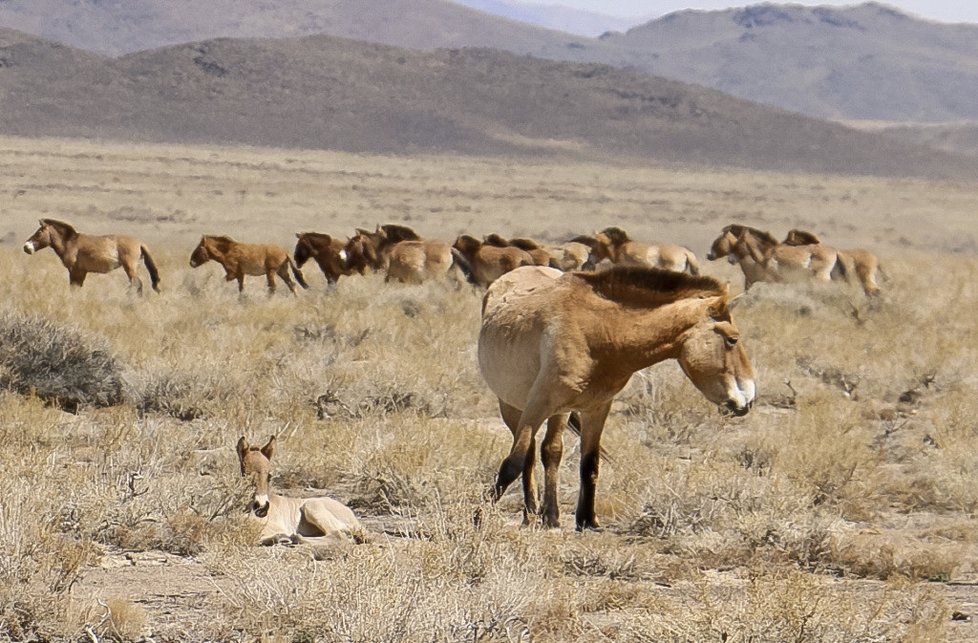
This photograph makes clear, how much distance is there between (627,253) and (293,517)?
14837 millimetres

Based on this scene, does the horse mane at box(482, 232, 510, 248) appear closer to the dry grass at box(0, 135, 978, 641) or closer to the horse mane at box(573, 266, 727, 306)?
the dry grass at box(0, 135, 978, 641)

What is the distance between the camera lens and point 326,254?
23.3 meters

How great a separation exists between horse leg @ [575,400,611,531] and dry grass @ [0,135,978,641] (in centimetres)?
21

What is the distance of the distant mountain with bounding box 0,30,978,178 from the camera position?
320ft

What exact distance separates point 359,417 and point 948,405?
529 centimetres

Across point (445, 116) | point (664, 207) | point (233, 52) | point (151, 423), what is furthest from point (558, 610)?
point (233, 52)

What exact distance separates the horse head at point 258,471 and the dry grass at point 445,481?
0.35 ft

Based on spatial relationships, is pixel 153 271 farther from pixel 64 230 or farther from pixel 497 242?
pixel 497 242

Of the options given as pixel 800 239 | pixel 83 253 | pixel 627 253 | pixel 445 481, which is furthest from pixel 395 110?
pixel 445 481

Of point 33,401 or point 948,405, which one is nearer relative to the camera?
point 33,401

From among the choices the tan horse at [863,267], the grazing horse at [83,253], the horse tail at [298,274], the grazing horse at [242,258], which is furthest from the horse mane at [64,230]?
the tan horse at [863,267]

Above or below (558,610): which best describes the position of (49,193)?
below

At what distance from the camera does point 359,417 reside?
12.0 m

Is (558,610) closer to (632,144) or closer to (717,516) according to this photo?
(717,516)
